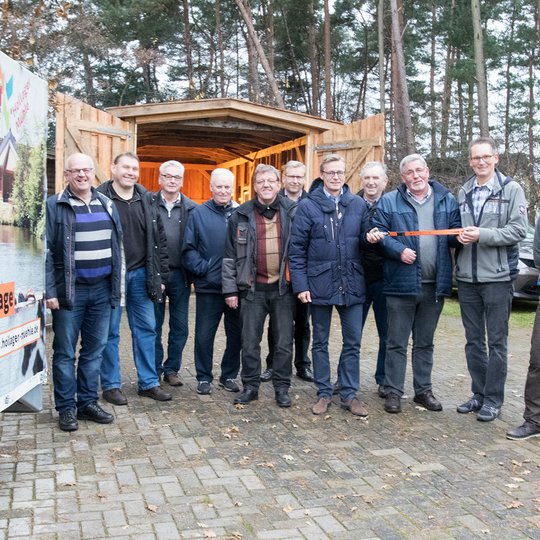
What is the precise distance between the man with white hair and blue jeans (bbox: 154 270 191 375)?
0.49 ft

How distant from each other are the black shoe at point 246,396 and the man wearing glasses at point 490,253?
5.62 feet

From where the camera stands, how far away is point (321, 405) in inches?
204

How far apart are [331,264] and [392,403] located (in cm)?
117

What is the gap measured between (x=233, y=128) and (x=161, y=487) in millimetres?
9169

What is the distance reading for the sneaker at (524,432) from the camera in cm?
462

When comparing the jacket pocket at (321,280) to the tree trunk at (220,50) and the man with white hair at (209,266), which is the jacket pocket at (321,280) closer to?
the man with white hair at (209,266)

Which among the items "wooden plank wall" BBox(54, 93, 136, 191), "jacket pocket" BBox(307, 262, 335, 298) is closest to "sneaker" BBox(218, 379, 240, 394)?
"jacket pocket" BBox(307, 262, 335, 298)

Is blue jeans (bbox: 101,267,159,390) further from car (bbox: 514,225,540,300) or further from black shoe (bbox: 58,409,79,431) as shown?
car (bbox: 514,225,540,300)

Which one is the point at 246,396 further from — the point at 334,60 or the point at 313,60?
the point at 334,60

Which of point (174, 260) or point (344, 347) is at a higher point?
point (174, 260)

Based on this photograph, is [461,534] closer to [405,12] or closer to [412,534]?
[412,534]

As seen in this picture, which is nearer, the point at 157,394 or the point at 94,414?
the point at 94,414

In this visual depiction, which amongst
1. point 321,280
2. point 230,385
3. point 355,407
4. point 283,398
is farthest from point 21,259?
point 355,407

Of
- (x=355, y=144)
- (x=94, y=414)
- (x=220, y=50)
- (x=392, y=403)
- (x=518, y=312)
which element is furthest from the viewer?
(x=220, y=50)
